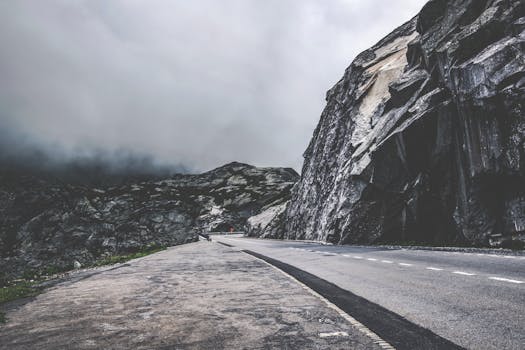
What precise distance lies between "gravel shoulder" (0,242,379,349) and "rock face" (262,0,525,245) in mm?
18414

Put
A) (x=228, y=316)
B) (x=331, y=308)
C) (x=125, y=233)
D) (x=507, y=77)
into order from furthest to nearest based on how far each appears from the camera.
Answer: (x=125, y=233) → (x=507, y=77) → (x=331, y=308) → (x=228, y=316)

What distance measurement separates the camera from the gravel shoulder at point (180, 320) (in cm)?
443

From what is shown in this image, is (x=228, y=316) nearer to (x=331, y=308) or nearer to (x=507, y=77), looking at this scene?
(x=331, y=308)

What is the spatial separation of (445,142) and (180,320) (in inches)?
1050

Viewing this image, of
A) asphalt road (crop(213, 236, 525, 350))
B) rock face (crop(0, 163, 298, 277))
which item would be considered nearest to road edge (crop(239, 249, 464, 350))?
asphalt road (crop(213, 236, 525, 350))

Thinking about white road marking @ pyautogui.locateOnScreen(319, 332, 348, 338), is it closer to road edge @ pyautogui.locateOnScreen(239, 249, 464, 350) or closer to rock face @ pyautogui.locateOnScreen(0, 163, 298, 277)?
road edge @ pyautogui.locateOnScreen(239, 249, 464, 350)

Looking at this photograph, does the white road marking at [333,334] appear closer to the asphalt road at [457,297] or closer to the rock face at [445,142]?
the asphalt road at [457,297]

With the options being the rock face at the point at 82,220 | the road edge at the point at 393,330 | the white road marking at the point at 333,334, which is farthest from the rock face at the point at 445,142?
the rock face at the point at 82,220

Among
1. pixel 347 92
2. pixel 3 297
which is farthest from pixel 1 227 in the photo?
pixel 3 297

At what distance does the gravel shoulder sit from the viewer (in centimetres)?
443

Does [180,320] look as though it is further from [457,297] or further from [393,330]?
[457,297]

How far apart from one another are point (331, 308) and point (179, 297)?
3110 millimetres

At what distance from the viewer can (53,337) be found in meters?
4.80

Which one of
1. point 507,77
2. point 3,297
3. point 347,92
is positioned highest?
point 347,92
